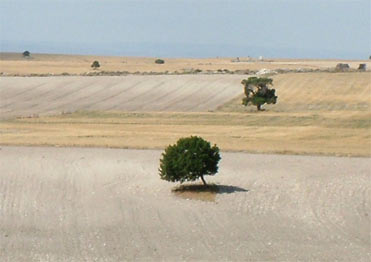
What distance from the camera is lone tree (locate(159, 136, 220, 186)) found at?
25219 mm

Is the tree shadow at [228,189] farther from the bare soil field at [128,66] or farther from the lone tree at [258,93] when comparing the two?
the bare soil field at [128,66]

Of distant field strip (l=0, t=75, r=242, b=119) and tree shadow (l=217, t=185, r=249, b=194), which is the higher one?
tree shadow (l=217, t=185, r=249, b=194)

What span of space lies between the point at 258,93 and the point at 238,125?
13730mm

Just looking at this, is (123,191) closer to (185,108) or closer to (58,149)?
(58,149)

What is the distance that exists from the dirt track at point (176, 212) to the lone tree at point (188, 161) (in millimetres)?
728

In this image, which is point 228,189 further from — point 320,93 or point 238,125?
point 320,93

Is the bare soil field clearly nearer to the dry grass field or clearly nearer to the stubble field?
the dry grass field

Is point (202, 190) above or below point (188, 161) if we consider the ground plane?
below

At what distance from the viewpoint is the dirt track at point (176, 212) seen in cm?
1886

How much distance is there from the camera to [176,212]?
898 inches

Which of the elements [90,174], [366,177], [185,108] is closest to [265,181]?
[366,177]

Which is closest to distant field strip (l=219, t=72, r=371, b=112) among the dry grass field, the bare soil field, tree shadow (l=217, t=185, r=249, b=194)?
the dry grass field

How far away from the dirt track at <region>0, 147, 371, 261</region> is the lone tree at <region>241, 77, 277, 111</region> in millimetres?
30146

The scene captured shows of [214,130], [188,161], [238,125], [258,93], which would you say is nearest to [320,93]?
[258,93]
